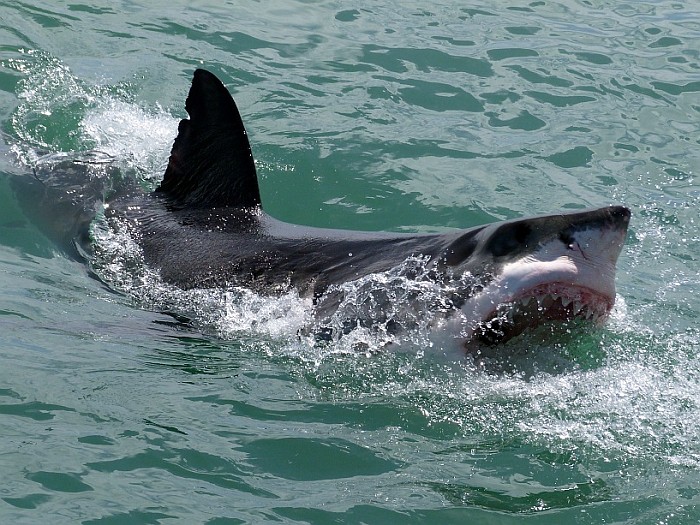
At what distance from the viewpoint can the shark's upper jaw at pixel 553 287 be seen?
3.56 m

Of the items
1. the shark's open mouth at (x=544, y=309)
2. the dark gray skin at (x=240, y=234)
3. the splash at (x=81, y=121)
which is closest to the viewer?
the shark's open mouth at (x=544, y=309)

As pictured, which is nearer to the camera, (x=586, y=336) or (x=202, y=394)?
(x=586, y=336)

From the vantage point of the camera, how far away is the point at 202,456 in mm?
3607

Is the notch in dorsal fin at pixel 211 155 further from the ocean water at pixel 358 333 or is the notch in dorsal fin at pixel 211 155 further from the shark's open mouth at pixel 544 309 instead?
the shark's open mouth at pixel 544 309

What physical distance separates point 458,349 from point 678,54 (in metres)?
6.39

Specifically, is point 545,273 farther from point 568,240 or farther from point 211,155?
point 211,155

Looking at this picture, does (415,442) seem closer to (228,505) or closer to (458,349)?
(458,349)

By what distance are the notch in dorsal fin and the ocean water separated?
19.7 inches

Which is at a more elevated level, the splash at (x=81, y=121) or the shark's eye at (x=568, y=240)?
the shark's eye at (x=568, y=240)

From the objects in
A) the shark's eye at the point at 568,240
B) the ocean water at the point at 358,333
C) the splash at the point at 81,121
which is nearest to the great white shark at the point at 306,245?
the shark's eye at the point at 568,240

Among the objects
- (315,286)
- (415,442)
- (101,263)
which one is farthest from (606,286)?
(101,263)

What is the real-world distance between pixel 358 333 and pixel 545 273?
88 centimetres

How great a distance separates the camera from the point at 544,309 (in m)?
3.66

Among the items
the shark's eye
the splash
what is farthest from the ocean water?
the shark's eye
